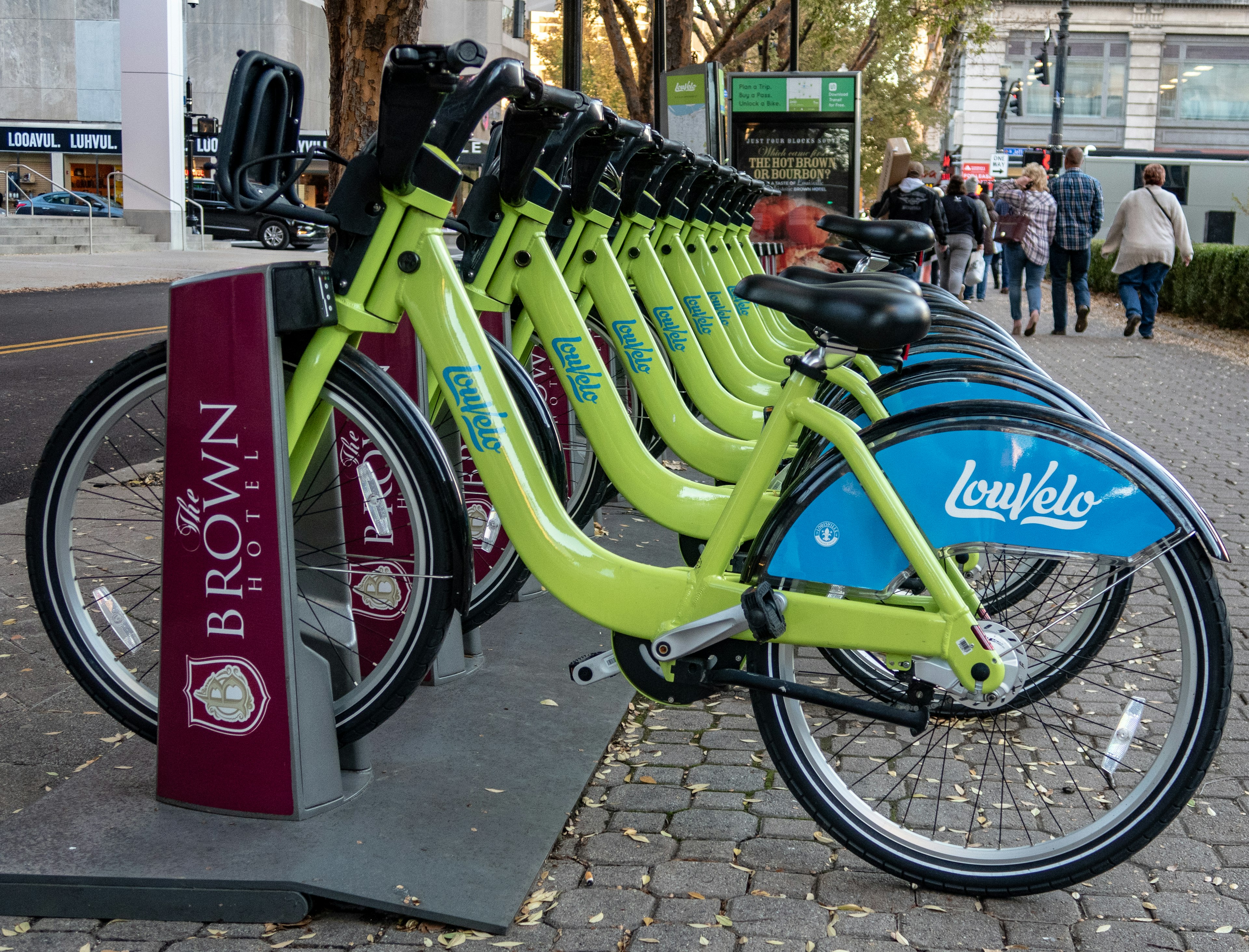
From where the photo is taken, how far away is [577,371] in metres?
3.65

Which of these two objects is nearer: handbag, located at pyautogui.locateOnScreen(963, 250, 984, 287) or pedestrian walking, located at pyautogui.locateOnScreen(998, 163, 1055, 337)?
pedestrian walking, located at pyautogui.locateOnScreen(998, 163, 1055, 337)

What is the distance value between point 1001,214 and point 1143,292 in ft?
7.17

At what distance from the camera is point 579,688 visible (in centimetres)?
384

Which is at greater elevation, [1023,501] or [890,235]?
[890,235]

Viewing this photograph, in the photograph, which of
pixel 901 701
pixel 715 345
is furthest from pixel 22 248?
pixel 901 701

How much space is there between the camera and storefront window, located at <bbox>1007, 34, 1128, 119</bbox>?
46781 millimetres

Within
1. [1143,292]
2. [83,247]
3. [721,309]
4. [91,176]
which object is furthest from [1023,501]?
[91,176]

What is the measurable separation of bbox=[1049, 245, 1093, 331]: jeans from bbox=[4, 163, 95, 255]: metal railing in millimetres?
22891

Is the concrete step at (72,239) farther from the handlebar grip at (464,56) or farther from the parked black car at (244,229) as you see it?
the handlebar grip at (464,56)

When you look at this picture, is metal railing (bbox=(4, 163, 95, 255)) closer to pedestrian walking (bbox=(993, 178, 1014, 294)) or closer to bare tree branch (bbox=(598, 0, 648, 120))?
bare tree branch (bbox=(598, 0, 648, 120))

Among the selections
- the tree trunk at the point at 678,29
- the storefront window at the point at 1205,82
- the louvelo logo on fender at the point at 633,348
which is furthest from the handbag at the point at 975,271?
the storefront window at the point at 1205,82

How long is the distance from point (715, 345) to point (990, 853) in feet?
9.08

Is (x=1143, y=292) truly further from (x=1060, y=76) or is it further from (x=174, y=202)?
(x=174, y=202)

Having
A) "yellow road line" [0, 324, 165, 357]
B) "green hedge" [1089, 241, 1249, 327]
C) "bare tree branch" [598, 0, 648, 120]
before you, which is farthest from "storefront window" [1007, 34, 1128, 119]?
"yellow road line" [0, 324, 165, 357]
